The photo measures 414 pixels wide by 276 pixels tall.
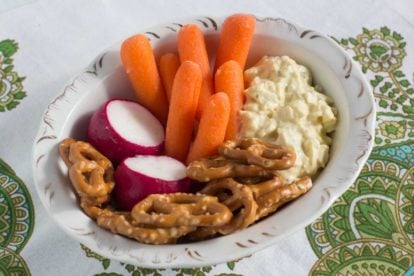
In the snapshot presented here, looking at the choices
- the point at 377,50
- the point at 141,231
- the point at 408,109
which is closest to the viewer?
the point at 141,231

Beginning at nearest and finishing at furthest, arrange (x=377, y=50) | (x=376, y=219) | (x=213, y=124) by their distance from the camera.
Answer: (x=213, y=124), (x=376, y=219), (x=377, y=50)

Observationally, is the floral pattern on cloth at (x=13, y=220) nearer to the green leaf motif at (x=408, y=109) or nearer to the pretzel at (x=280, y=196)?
the pretzel at (x=280, y=196)

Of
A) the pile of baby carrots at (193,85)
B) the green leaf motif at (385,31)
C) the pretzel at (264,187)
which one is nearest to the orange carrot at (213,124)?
the pile of baby carrots at (193,85)

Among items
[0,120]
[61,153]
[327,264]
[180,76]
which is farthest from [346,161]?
[0,120]

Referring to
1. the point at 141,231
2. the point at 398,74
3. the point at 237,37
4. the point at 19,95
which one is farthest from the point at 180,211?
the point at 398,74

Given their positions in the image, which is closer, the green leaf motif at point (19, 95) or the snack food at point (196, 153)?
the snack food at point (196, 153)

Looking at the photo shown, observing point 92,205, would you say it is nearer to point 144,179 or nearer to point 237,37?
point 144,179

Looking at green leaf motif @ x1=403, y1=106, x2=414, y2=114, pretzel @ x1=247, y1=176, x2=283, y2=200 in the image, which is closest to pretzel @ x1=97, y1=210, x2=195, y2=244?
pretzel @ x1=247, y1=176, x2=283, y2=200
